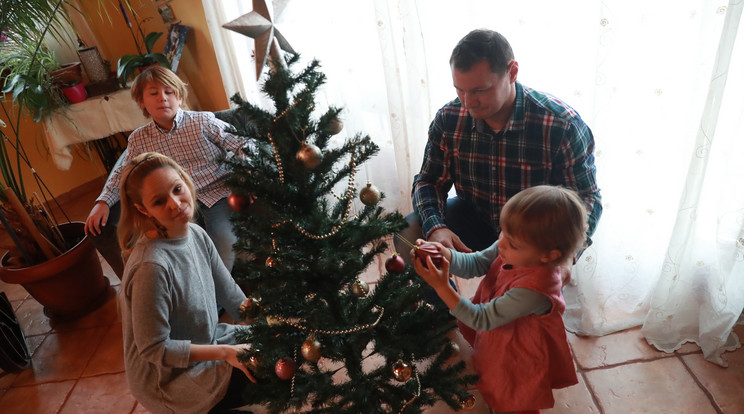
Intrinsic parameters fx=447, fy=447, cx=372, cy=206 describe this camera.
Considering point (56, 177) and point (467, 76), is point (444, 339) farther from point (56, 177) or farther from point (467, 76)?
point (56, 177)

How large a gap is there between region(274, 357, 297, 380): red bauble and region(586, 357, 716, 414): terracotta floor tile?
3.75ft

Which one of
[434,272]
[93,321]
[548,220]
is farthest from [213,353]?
[93,321]

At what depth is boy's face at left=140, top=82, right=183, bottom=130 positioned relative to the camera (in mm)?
2109

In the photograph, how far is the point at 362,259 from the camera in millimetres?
1028

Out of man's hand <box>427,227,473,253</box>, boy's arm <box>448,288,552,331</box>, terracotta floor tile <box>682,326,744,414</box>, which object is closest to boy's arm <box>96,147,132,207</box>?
man's hand <box>427,227,473,253</box>

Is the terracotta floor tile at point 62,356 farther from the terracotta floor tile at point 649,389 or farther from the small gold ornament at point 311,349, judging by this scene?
the terracotta floor tile at point 649,389

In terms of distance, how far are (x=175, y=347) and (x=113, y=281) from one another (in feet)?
5.49

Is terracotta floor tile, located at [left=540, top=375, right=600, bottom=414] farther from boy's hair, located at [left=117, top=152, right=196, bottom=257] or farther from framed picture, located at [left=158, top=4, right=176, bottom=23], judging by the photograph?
framed picture, located at [left=158, top=4, right=176, bottom=23]

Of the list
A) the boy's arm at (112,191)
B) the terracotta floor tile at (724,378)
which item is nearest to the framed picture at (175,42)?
the boy's arm at (112,191)

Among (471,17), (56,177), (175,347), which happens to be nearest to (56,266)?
(175,347)

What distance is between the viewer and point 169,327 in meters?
1.33

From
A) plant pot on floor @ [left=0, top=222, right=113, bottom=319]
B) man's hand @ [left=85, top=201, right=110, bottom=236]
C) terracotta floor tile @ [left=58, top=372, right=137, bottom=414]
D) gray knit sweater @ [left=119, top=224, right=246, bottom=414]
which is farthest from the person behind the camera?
plant pot on floor @ [left=0, top=222, right=113, bottom=319]

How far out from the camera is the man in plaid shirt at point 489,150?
1.42 m

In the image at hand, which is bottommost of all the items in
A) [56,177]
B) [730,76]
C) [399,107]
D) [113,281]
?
[113,281]
